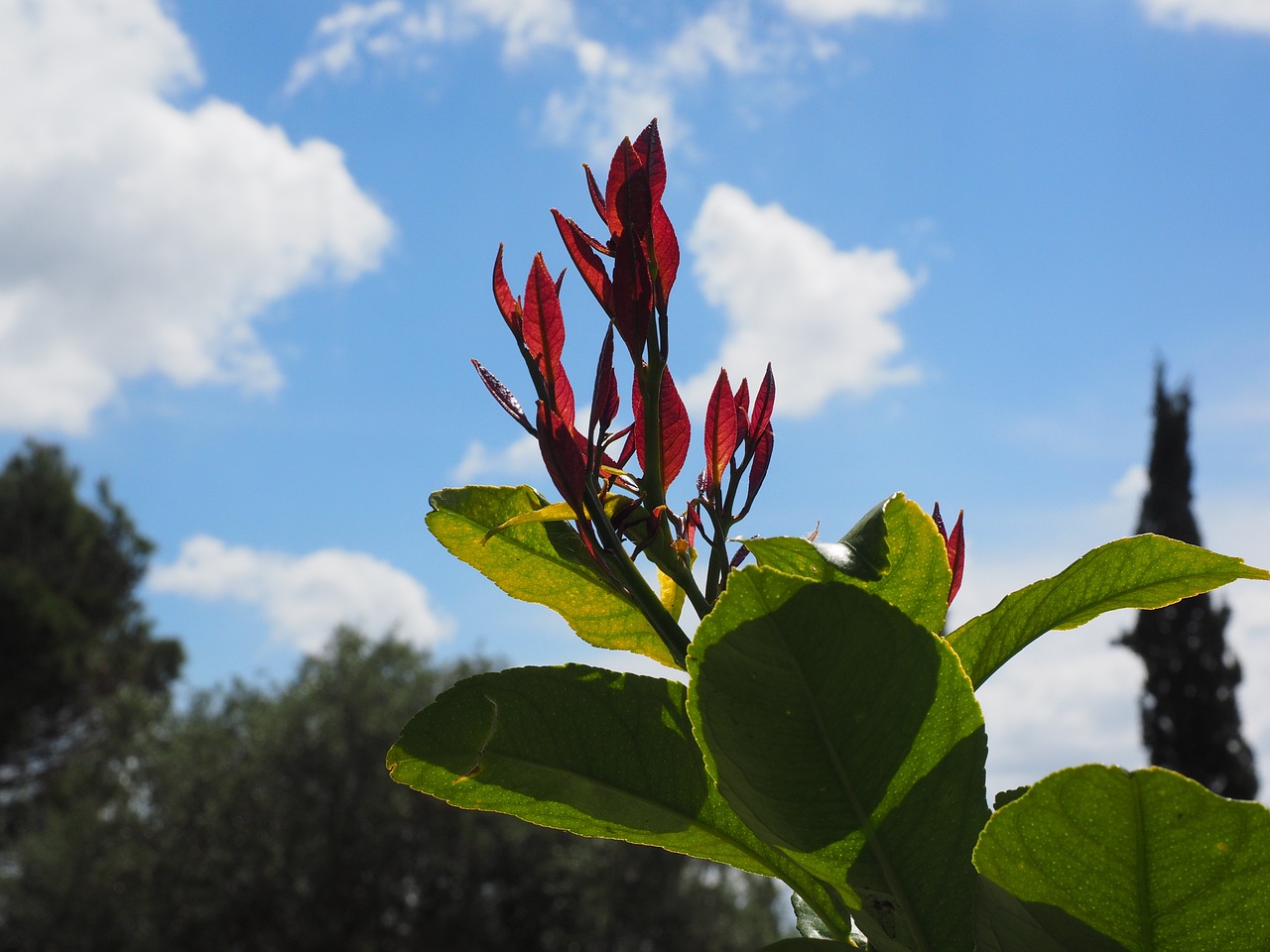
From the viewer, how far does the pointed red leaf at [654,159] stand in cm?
67

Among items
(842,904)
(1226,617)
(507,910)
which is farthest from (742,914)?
(842,904)

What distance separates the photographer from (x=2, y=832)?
72.2 feet

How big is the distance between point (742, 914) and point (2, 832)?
55.4 ft

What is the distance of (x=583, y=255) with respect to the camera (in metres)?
0.69

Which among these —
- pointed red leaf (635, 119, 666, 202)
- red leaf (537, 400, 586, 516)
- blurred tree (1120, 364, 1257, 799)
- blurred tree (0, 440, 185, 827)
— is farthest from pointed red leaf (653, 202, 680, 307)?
blurred tree (0, 440, 185, 827)

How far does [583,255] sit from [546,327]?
0.06 m

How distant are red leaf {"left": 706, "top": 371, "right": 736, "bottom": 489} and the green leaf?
209mm

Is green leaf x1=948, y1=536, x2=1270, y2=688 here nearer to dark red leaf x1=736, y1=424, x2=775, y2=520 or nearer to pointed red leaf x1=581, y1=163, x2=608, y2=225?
dark red leaf x1=736, y1=424, x2=775, y2=520

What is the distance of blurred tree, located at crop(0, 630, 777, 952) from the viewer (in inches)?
607

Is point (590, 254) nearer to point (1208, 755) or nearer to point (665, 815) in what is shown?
point (665, 815)

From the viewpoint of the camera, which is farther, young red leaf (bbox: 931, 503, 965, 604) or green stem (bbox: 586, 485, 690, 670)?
young red leaf (bbox: 931, 503, 965, 604)

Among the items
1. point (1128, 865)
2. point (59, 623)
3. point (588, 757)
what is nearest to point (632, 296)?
point (588, 757)

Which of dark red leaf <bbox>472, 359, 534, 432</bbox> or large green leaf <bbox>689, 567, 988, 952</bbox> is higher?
Result: dark red leaf <bbox>472, 359, 534, 432</bbox>

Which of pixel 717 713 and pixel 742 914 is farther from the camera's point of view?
pixel 742 914
